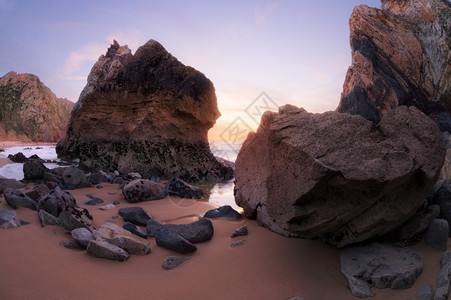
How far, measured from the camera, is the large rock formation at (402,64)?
41.4 feet

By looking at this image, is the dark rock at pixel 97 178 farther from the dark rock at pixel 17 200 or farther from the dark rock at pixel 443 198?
the dark rock at pixel 443 198

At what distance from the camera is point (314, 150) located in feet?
7.11

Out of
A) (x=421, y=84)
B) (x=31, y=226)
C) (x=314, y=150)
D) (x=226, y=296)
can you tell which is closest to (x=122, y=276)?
(x=226, y=296)

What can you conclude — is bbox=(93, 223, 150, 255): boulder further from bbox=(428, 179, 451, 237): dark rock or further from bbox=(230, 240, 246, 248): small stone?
bbox=(428, 179, 451, 237): dark rock

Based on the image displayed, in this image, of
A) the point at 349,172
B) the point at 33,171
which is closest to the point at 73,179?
the point at 33,171

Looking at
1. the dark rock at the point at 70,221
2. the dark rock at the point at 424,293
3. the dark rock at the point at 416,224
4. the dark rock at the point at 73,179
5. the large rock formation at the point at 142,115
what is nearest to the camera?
the dark rock at the point at 424,293

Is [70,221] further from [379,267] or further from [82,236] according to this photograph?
[379,267]

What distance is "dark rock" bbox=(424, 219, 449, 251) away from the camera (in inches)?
90.3

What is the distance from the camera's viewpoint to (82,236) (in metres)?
2.85

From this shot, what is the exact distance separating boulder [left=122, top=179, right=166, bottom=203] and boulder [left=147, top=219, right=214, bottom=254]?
184 cm

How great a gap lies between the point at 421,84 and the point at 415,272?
551 inches

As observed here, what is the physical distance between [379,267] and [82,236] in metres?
2.83

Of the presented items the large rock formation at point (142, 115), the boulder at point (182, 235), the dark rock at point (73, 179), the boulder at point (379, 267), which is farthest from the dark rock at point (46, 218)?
the large rock formation at point (142, 115)

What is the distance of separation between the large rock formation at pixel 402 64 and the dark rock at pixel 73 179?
1161 centimetres
